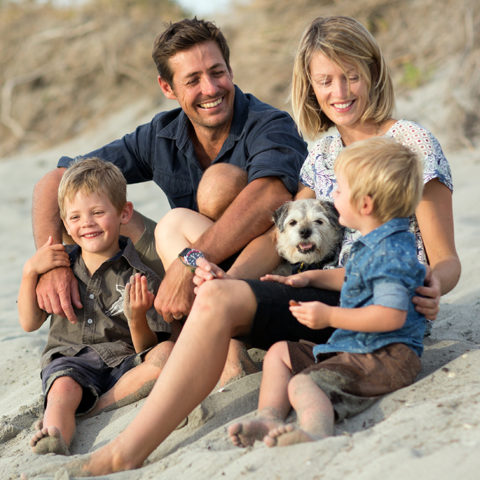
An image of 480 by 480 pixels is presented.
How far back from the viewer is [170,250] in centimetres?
376

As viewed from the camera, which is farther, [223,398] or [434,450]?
[223,398]

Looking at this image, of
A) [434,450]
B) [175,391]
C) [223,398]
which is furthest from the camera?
[223,398]

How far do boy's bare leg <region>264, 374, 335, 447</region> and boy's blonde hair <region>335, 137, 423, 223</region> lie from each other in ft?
2.42

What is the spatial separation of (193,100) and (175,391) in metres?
2.20

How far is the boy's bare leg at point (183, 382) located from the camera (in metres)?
2.69

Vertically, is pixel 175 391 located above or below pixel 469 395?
above

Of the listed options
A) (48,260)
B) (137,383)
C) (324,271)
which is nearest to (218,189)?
(324,271)

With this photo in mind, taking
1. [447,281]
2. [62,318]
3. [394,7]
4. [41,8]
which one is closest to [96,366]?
[62,318]

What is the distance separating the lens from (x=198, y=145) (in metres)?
4.52

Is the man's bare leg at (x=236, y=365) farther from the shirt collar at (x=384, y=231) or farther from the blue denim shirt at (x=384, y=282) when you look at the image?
the shirt collar at (x=384, y=231)

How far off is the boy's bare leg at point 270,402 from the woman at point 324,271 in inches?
7.2

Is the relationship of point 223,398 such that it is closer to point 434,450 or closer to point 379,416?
point 379,416

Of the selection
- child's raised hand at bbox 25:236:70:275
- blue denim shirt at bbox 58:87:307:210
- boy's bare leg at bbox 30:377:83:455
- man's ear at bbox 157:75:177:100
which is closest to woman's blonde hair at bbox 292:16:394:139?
blue denim shirt at bbox 58:87:307:210

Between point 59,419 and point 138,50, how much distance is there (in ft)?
35.6
